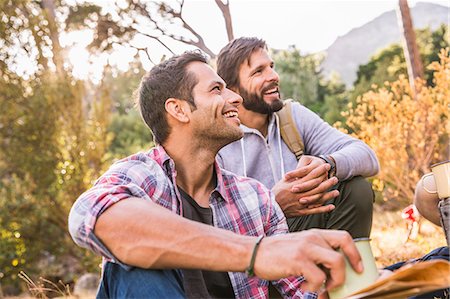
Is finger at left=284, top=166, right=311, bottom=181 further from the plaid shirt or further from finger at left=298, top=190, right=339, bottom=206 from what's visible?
the plaid shirt

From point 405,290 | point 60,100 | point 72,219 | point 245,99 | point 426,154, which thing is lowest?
point 426,154

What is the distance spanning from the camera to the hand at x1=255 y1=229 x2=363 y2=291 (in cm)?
123

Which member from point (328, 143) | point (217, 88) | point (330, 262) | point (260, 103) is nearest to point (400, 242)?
point (328, 143)

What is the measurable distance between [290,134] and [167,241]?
1.66 metres

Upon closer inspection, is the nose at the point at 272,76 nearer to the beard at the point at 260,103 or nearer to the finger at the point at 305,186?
the beard at the point at 260,103

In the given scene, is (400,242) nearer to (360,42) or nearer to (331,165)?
(331,165)

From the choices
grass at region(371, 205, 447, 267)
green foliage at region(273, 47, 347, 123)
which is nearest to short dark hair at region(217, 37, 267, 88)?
grass at region(371, 205, 447, 267)

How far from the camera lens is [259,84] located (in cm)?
316

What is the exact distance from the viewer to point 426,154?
7191mm

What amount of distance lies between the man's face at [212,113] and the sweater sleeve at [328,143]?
78 centimetres

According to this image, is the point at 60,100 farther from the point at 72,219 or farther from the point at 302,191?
the point at 72,219

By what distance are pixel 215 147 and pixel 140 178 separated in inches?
17.7

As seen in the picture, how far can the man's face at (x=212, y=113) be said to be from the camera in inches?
85.7

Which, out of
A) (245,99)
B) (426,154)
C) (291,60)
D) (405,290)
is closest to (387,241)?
(426,154)
